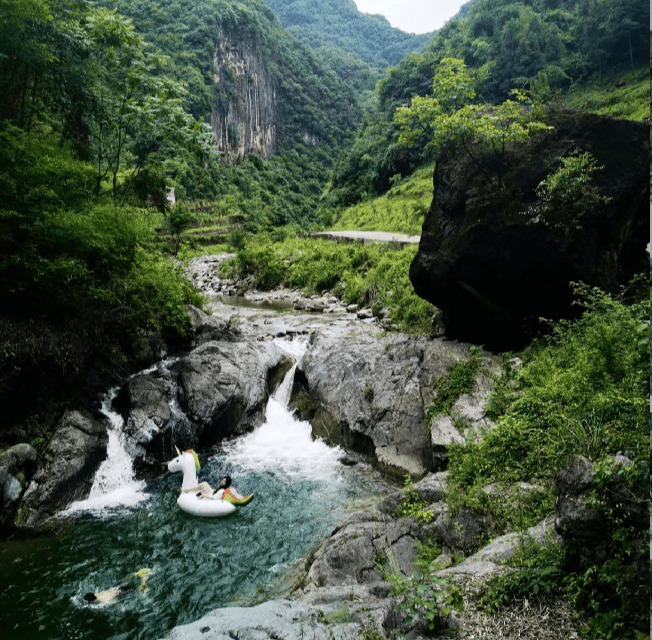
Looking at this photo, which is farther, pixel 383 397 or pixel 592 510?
pixel 383 397

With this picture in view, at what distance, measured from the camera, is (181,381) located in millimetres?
11500

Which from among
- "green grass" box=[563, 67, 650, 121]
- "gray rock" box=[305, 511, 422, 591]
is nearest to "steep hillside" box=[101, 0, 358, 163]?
"green grass" box=[563, 67, 650, 121]

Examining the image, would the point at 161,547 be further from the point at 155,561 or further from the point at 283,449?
the point at 283,449

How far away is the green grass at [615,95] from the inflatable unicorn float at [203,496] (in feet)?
113

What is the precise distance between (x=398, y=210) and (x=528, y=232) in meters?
28.3

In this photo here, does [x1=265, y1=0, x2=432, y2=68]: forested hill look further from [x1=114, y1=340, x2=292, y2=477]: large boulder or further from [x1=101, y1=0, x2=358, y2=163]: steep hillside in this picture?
[x1=114, y1=340, x2=292, y2=477]: large boulder

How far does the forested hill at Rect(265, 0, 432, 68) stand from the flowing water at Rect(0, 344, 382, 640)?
16521 cm

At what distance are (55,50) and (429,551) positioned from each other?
1247cm

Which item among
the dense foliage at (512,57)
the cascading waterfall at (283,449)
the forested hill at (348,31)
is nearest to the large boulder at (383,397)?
the cascading waterfall at (283,449)

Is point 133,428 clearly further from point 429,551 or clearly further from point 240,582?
point 429,551

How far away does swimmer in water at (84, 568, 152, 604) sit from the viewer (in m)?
6.27

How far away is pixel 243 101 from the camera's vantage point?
9569 centimetres

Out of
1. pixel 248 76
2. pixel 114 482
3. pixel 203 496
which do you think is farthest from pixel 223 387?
pixel 248 76

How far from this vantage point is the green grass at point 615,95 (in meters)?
34.5
